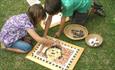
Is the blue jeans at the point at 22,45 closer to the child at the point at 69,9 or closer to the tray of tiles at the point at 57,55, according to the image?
the tray of tiles at the point at 57,55

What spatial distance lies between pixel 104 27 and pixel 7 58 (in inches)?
42.0

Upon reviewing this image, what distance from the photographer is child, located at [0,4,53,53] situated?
8.21 ft

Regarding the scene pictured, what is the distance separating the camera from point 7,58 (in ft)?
8.59

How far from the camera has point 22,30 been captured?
258 cm

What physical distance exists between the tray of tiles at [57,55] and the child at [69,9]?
170 mm

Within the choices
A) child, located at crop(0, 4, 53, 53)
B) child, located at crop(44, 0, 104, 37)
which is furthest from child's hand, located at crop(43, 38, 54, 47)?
child, located at crop(44, 0, 104, 37)

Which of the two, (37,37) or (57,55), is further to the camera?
(57,55)

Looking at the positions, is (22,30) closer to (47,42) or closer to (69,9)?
(47,42)

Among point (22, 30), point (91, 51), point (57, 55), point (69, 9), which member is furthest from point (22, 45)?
point (91, 51)

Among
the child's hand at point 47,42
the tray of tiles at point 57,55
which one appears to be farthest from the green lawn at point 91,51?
the child's hand at point 47,42

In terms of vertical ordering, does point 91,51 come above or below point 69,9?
below

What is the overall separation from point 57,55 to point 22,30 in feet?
1.33

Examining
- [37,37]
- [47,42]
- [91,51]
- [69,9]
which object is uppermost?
[69,9]

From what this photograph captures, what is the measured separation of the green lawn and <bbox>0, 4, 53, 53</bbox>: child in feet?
0.29
